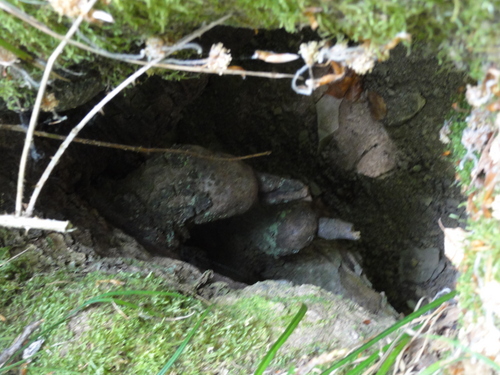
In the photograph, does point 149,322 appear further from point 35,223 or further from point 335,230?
point 335,230

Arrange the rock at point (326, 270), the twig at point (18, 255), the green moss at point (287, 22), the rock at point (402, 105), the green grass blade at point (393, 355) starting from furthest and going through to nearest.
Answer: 1. the rock at point (326, 270)
2. the rock at point (402, 105)
3. the twig at point (18, 255)
4. the green grass blade at point (393, 355)
5. the green moss at point (287, 22)

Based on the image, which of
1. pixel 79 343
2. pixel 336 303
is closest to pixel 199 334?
pixel 79 343

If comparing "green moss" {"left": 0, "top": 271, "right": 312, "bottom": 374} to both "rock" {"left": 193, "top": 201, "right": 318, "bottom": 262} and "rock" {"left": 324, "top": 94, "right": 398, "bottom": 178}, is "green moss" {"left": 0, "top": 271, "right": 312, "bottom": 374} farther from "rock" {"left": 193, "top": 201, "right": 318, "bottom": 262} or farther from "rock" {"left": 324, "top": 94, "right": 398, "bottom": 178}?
"rock" {"left": 324, "top": 94, "right": 398, "bottom": 178}

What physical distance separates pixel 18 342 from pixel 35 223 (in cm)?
28

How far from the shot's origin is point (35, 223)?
0.74 metres

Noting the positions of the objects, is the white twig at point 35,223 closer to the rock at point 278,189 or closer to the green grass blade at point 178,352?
the green grass blade at point 178,352

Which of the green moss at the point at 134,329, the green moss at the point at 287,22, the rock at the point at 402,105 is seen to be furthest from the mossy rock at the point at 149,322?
the rock at the point at 402,105

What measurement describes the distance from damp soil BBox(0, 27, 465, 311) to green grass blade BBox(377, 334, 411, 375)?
2.97ft

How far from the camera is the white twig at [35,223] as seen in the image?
0.72 meters

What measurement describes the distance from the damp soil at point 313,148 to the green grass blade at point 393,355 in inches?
35.6

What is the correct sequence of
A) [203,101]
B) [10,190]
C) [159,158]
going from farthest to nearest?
[203,101] < [159,158] < [10,190]

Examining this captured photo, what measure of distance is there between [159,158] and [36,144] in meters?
0.48

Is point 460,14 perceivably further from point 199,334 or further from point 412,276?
point 412,276

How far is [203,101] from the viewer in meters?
2.01
